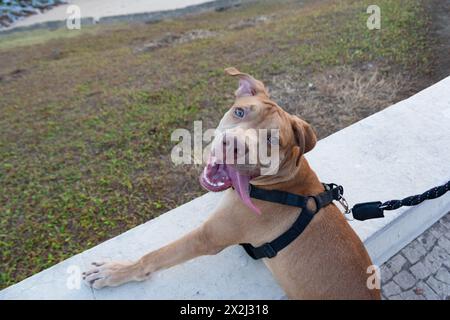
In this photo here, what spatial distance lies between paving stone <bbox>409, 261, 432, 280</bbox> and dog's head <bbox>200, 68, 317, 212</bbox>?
1649 mm

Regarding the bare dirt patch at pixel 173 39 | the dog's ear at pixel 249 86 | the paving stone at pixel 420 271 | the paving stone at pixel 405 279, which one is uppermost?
the bare dirt patch at pixel 173 39

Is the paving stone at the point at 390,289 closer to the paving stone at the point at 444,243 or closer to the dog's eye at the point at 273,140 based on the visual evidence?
the paving stone at the point at 444,243

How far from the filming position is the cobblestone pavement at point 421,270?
3131 millimetres

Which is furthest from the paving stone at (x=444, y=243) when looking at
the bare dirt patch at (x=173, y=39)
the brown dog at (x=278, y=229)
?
the bare dirt patch at (x=173, y=39)

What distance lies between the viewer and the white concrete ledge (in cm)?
282

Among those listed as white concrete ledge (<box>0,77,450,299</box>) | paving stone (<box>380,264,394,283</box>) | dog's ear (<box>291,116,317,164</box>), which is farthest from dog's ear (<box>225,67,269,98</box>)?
paving stone (<box>380,264,394,283</box>)

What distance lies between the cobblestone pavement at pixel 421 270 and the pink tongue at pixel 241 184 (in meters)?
1.63

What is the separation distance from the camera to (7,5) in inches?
579

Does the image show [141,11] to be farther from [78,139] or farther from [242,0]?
[78,139]

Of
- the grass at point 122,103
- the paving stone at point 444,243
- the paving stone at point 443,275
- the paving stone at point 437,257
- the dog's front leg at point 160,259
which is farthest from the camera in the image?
the grass at point 122,103

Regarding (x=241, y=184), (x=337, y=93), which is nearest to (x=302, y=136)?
(x=241, y=184)

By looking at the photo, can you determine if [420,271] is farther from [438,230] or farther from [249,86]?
[249,86]

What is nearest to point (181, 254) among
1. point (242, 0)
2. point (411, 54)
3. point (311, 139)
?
point (311, 139)
